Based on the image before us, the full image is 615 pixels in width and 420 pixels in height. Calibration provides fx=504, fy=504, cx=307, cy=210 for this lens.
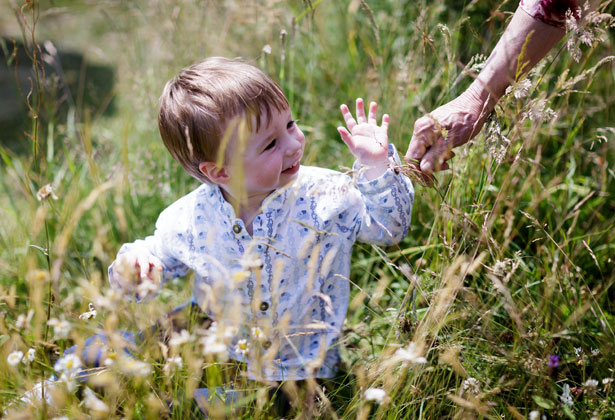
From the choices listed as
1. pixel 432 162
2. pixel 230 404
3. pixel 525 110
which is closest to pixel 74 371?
pixel 230 404

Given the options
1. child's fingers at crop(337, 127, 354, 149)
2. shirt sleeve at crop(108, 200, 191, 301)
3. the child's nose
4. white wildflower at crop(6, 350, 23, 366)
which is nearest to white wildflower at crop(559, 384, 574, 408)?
child's fingers at crop(337, 127, 354, 149)

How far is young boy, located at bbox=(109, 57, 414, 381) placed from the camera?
57.2 inches

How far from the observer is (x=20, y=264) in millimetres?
2070

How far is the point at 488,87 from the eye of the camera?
1390 millimetres

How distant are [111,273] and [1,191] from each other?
6.20 feet

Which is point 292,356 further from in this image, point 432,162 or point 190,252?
point 432,162

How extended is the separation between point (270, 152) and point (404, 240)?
0.88 meters

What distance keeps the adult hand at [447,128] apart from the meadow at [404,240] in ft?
0.37

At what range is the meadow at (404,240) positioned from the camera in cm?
117

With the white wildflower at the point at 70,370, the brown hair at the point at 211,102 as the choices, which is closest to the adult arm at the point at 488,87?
the brown hair at the point at 211,102

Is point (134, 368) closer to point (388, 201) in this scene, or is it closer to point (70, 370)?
point (70, 370)

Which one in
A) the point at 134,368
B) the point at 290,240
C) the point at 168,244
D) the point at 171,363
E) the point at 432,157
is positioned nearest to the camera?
the point at 134,368

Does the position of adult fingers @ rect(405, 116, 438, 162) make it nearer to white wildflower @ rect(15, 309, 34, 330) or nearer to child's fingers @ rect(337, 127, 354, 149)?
child's fingers @ rect(337, 127, 354, 149)

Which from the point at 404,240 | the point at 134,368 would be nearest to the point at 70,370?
the point at 134,368
